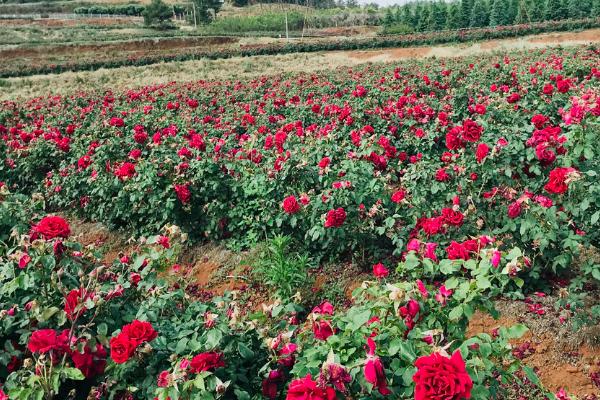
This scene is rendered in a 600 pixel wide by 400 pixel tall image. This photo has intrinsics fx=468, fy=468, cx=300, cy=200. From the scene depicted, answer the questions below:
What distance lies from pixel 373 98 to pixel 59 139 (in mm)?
5521

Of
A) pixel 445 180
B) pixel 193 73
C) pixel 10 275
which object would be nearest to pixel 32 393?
pixel 10 275

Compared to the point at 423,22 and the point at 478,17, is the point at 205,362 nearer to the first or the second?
the point at 423,22

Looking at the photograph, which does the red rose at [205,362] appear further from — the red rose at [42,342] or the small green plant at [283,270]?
the small green plant at [283,270]

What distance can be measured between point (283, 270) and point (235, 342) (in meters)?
2.14

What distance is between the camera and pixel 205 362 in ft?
6.02

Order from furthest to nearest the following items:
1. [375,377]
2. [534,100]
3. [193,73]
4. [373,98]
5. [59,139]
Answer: [193,73]
[373,98]
[59,139]
[534,100]
[375,377]

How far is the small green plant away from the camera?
13.8 ft

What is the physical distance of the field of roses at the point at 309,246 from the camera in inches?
72.4

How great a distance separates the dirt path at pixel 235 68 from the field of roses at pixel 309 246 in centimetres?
1799

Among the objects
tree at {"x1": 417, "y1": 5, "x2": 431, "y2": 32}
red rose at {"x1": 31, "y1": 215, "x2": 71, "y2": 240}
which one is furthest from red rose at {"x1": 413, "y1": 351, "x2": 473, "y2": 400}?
tree at {"x1": 417, "y1": 5, "x2": 431, "y2": 32}

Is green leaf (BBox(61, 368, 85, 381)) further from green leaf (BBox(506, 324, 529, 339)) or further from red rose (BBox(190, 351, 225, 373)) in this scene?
green leaf (BBox(506, 324, 529, 339))

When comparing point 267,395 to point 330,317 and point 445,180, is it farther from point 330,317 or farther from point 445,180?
point 445,180

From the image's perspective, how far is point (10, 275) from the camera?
8.01ft

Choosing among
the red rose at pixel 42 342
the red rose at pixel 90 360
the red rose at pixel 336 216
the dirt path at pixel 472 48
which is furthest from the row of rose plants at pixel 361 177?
the dirt path at pixel 472 48
